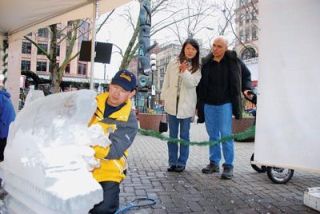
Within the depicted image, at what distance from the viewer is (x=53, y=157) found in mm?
1848

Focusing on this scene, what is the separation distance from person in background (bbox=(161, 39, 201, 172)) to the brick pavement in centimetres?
43

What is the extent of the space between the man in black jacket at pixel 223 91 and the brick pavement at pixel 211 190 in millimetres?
475

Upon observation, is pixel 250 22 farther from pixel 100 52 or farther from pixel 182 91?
pixel 182 91

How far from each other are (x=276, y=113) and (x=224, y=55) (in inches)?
80.0

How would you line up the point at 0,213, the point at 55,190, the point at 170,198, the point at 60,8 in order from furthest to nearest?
the point at 60,8, the point at 170,198, the point at 0,213, the point at 55,190

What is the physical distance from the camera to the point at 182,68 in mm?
5891

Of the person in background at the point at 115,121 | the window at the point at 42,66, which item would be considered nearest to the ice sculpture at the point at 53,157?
the person in background at the point at 115,121

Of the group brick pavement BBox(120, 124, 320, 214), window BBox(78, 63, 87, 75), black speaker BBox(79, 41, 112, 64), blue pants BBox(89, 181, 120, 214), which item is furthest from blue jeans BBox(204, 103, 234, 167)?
window BBox(78, 63, 87, 75)

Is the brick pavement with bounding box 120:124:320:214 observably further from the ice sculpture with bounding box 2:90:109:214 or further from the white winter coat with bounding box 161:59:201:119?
the ice sculpture with bounding box 2:90:109:214

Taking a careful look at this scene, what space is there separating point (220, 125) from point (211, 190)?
3.73 feet

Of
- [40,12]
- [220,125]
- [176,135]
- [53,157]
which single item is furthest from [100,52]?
[53,157]

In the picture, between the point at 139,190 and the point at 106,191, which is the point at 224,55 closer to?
the point at 139,190

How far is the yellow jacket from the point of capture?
2693mm

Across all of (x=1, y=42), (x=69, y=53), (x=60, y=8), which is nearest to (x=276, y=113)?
(x=60, y=8)
